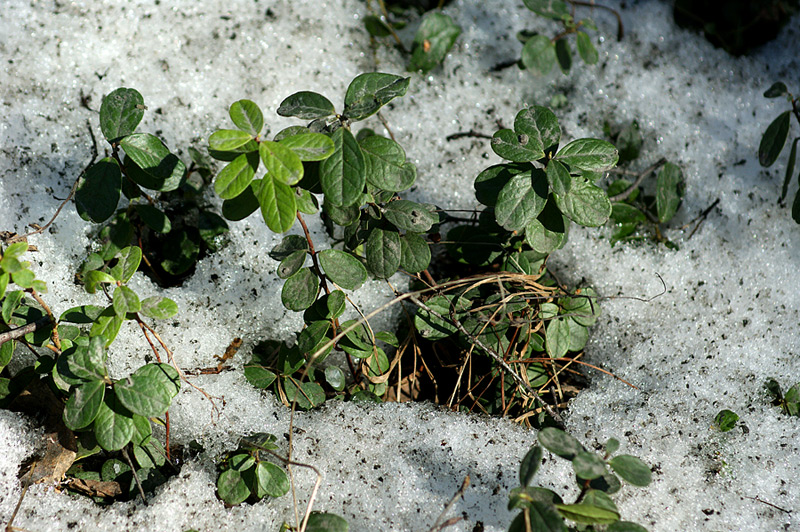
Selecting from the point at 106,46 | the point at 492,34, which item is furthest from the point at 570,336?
the point at 106,46

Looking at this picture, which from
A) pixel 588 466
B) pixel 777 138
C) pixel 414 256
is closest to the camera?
pixel 588 466

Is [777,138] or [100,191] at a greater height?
[100,191]

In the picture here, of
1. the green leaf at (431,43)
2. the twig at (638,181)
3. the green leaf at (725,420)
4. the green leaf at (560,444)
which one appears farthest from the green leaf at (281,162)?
the green leaf at (725,420)

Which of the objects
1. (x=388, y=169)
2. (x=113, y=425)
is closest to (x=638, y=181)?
(x=388, y=169)


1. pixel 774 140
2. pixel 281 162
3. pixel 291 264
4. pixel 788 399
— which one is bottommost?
pixel 788 399

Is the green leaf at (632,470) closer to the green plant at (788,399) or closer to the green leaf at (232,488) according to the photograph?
the green plant at (788,399)

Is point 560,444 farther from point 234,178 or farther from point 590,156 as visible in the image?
point 234,178
